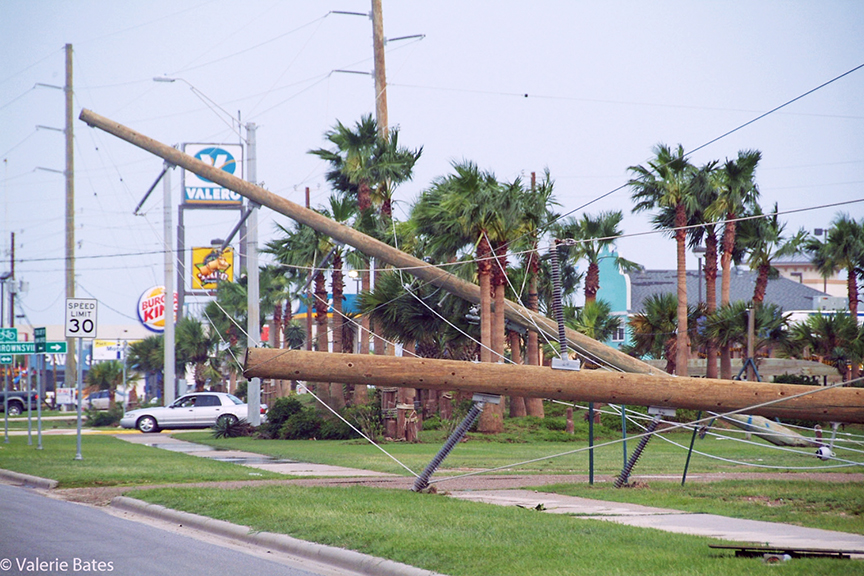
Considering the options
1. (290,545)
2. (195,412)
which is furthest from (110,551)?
(195,412)

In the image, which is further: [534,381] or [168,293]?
[168,293]

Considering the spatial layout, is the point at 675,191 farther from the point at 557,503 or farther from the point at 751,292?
the point at 751,292

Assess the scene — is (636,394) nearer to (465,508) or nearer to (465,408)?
(465,508)

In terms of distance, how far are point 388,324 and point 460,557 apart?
78.5ft

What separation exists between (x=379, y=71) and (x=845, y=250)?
2184 cm

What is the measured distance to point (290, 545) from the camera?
10055 mm

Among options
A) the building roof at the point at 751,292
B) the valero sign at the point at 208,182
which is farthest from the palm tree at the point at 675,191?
the valero sign at the point at 208,182

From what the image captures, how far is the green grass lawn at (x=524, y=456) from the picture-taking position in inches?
767

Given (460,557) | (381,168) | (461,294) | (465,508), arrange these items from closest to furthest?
(460,557)
(465,508)
(461,294)
(381,168)

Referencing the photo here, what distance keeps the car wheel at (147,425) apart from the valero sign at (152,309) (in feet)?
123

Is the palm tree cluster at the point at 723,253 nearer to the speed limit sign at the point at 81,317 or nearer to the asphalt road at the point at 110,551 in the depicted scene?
the speed limit sign at the point at 81,317

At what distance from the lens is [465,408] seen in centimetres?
3173

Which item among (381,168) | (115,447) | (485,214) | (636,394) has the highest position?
(381,168)

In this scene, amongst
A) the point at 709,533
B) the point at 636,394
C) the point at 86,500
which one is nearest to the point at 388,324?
the point at 86,500
